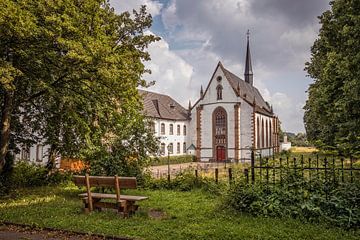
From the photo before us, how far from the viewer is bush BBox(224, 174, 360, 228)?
783cm

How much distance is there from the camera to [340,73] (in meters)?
16.0

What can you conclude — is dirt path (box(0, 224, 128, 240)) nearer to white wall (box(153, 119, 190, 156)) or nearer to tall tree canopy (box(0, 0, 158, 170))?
tall tree canopy (box(0, 0, 158, 170))

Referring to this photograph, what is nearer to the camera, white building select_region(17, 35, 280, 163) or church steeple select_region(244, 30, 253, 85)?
white building select_region(17, 35, 280, 163)

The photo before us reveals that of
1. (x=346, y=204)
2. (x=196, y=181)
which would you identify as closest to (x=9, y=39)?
(x=196, y=181)

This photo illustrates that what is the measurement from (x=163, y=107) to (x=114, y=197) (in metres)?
43.2

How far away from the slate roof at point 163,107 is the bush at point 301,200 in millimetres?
37785

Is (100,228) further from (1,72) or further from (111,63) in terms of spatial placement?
(111,63)

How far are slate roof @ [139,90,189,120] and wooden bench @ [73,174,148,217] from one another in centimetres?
3670

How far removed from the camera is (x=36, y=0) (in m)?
10.2

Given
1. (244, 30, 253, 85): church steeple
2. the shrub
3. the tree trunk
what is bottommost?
the shrub

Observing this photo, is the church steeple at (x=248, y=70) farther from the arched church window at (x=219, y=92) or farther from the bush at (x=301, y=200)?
the bush at (x=301, y=200)

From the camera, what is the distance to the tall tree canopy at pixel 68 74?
10000 mm

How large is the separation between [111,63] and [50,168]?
949 centimetres

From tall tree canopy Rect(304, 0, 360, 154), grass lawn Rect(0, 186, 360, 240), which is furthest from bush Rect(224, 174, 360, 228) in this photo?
tall tree canopy Rect(304, 0, 360, 154)
